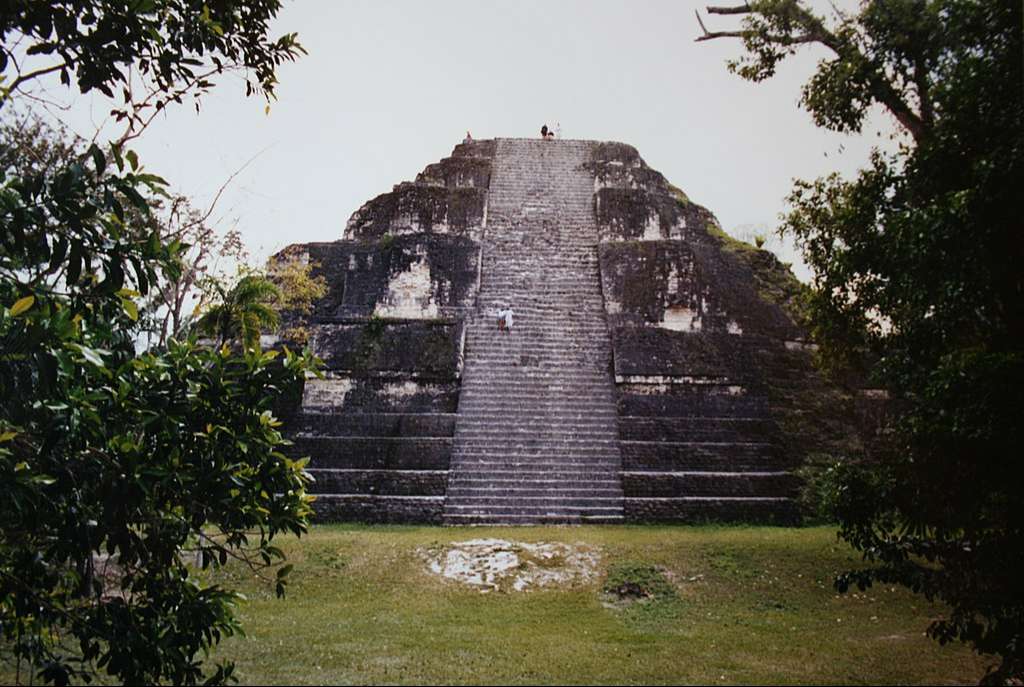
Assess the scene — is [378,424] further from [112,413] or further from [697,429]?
[112,413]

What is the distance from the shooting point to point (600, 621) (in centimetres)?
714

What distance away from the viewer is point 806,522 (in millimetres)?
10297

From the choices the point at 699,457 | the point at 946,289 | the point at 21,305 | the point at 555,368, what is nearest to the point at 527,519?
the point at 699,457

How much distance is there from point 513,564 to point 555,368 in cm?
483

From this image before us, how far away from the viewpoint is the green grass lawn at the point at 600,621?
19.1 ft

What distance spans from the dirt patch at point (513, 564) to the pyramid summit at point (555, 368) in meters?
1.51

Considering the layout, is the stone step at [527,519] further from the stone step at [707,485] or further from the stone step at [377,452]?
the stone step at [377,452]

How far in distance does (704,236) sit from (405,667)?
12.2 metres

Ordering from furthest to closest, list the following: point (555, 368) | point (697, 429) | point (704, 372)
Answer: point (555, 368)
point (704, 372)
point (697, 429)

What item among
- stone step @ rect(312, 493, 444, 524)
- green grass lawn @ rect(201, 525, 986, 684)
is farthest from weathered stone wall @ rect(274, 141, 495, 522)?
green grass lawn @ rect(201, 525, 986, 684)

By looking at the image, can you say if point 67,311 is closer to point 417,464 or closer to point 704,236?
point 417,464

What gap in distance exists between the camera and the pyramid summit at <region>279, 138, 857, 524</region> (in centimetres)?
1062

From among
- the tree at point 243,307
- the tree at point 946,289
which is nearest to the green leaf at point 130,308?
the tree at point 946,289

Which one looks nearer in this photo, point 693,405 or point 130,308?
point 130,308
